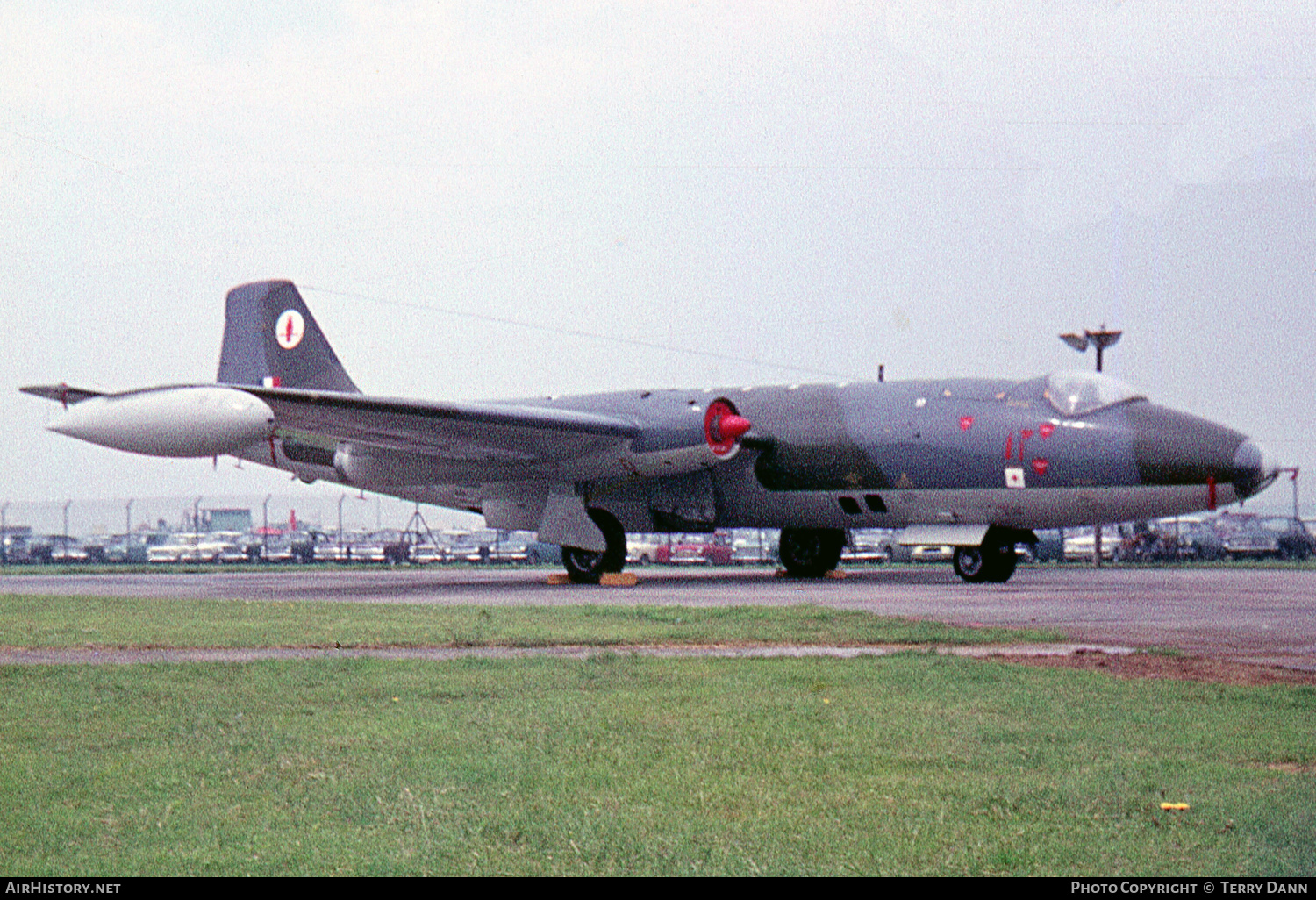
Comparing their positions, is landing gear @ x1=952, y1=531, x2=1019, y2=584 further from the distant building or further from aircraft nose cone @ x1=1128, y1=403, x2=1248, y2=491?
the distant building

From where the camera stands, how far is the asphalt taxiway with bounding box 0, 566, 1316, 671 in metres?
A: 13.6

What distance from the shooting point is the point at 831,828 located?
200 inches

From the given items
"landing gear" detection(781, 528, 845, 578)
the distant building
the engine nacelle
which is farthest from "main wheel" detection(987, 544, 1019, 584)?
the distant building

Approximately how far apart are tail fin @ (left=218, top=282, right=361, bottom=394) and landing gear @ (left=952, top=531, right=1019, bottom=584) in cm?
1621

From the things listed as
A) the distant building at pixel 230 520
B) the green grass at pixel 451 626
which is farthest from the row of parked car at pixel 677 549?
the green grass at pixel 451 626

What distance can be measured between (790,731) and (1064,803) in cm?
201

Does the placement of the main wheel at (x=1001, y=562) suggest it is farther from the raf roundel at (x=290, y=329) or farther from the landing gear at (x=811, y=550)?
the raf roundel at (x=290, y=329)

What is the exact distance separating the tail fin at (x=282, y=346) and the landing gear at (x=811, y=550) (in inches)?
473

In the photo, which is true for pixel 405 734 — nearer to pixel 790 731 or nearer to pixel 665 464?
pixel 790 731

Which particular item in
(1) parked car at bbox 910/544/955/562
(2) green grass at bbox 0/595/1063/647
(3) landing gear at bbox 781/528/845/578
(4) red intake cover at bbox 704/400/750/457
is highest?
(4) red intake cover at bbox 704/400/750/457

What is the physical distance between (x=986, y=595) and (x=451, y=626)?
32.3ft

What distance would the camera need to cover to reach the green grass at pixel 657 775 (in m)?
4.78

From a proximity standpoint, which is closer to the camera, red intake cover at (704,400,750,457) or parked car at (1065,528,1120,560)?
Result: red intake cover at (704,400,750,457)

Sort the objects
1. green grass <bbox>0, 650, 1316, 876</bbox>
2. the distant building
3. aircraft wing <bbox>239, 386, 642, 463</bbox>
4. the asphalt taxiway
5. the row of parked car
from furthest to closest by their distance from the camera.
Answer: the distant building → the row of parked car → aircraft wing <bbox>239, 386, 642, 463</bbox> → the asphalt taxiway → green grass <bbox>0, 650, 1316, 876</bbox>
